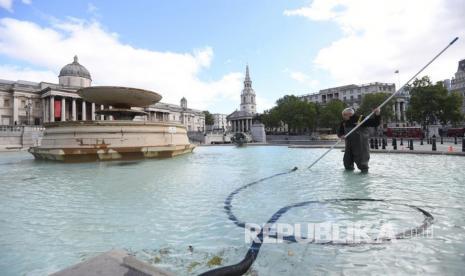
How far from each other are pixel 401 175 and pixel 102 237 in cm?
785

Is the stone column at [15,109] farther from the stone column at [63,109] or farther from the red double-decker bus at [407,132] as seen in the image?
the red double-decker bus at [407,132]

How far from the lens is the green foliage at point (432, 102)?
47688mm

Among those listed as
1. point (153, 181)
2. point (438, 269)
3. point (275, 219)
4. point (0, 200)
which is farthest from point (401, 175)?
point (0, 200)

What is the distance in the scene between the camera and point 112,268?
6.09 feet

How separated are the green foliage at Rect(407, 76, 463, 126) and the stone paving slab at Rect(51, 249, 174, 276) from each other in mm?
57308

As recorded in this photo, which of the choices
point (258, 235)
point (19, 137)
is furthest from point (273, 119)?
point (258, 235)

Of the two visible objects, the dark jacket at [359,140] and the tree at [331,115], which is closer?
the dark jacket at [359,140]

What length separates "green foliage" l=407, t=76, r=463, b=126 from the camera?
47.7m

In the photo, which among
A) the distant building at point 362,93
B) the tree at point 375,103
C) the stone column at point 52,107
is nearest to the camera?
the stone column at point 52,107

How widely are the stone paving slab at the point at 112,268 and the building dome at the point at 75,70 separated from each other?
76.1 metres

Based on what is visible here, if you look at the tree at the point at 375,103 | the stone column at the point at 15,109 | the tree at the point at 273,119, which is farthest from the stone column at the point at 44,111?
the tree at the point at 375,103

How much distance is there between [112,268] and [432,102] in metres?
57.5

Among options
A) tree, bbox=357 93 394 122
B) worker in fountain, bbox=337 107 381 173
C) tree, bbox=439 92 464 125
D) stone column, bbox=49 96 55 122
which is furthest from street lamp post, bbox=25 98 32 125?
tree, bbox=439 92 464 125

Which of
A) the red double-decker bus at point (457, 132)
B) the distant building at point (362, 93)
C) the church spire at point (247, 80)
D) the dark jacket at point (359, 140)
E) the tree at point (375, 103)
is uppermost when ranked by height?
the church spire at point (247, 80)
